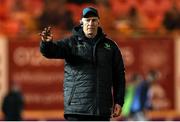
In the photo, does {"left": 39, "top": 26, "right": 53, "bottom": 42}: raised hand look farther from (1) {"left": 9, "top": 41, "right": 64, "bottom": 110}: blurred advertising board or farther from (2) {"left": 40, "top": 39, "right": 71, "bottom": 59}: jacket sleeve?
(1) {"left": 9, "top": 41, "right": 64, "bottom": 110}: blurred advertising board

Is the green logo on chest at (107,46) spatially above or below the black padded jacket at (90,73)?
above

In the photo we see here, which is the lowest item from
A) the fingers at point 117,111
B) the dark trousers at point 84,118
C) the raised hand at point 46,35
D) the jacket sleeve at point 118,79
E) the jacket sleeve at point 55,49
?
the dark trousers at point 84,118

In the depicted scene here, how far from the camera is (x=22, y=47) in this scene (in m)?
25.4

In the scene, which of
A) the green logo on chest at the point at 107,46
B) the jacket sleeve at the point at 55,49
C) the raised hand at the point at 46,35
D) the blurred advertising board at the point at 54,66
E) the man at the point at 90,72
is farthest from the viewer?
the blurred advertising board at the point at 54,66

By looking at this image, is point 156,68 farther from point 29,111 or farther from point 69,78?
point 69,78

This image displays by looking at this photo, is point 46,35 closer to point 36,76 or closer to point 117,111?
point 117,111

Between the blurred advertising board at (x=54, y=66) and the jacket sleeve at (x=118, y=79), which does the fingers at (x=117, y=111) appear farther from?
the blurred advertising board at (x=54, y=66)

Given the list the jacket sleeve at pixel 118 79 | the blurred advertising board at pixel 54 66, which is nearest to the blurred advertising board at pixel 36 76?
the blurred advertising board at pixel 54 66

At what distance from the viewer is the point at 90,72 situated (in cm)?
942

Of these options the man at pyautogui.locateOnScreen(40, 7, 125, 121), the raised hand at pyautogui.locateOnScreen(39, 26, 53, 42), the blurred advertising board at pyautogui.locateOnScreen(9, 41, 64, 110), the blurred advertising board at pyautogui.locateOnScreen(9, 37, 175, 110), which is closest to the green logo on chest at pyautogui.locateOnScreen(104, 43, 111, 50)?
the man at pyautogui.locateOnScreen(40, 7, 125, 121)

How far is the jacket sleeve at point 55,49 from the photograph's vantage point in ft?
30.1

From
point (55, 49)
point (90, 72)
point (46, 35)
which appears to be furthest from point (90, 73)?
point (46, 35)

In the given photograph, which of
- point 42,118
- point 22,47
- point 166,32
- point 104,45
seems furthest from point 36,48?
point 104,45

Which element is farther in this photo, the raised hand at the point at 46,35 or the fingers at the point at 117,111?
the fingers at the point at 117,111
